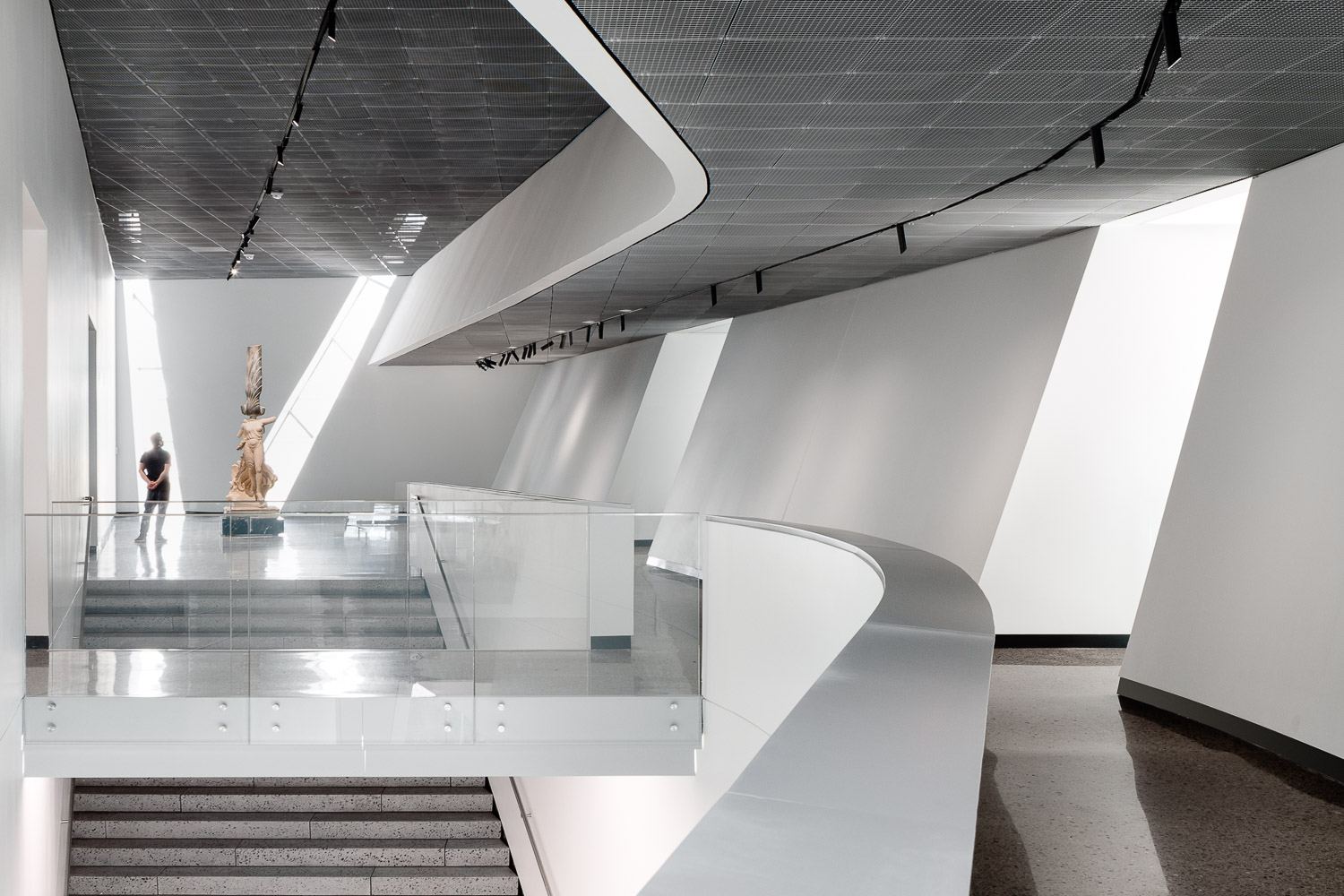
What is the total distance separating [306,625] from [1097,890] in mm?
5694

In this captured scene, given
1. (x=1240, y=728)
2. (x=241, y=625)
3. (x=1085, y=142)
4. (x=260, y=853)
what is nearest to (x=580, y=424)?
(x=260, y=853)

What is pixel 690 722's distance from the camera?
675 cm

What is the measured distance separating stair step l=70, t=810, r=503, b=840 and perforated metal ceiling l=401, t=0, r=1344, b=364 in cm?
678

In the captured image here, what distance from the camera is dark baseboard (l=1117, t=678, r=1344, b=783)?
4598 millimetres

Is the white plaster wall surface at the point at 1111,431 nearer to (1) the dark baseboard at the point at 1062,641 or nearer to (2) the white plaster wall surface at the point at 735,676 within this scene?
(1) the dark baseboard at the point at 1062,641

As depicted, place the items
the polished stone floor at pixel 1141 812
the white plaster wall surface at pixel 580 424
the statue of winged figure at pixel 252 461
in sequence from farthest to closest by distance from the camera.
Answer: the white plaster wall surface at pixel 580 424, the statue of winged figure at pixel 252 461, the polished stone floor at pixel 1141 812

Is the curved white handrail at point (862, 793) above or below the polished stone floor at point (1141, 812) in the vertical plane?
above

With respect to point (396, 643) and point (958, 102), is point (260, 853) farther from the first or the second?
point (958, 102)

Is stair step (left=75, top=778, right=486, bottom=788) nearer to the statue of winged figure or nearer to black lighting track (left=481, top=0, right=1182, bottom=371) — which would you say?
the statue of winged figure

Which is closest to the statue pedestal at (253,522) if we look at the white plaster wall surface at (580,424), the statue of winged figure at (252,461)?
the statue of winged figure at (252,461)

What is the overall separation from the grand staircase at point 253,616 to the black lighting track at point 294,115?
3622mm

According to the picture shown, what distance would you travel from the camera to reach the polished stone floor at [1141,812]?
309 cm

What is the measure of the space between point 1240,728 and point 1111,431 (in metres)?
3.02

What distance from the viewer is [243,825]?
36.2ft
